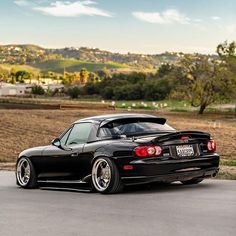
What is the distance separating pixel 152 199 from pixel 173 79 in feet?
201

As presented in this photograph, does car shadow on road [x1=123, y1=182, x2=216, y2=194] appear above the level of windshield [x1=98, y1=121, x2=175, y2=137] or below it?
below

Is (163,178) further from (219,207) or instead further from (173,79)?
(173,79)

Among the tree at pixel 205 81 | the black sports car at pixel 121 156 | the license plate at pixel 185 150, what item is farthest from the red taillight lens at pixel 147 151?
the tree at pixel 205 81

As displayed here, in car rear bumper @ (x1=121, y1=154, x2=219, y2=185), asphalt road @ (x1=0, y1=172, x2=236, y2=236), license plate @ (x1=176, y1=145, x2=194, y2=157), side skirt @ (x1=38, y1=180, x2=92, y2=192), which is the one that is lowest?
side skirt @ (x1=38, y1=180, x2=92, y2=192)

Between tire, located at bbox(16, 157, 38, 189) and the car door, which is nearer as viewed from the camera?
the car door

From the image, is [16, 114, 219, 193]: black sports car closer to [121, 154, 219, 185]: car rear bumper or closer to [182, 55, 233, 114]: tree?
[121, 154, 219, 185]: car rear bumper

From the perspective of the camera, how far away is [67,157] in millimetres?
12594

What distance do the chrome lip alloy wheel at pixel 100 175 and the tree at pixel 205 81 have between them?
5737 centimetres

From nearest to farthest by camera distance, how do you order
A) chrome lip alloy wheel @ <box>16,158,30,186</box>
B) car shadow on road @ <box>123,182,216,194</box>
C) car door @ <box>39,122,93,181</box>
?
1. car shadow on road @ <box>123,182,216,194</box>
2. car door @ <box>39,122,93,181</box>
3. chrome lip alloy wheel @ <box>16,158,30,186</box>

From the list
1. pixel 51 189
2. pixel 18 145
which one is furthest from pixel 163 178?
pixel 18 145

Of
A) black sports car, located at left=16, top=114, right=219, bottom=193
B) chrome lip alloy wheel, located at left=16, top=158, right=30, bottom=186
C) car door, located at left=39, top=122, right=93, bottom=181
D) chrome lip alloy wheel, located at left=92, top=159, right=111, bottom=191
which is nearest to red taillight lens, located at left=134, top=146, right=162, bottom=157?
black sports car, located at left=16, top=114, right=219, bottom=193

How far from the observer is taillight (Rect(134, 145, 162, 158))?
11375mm

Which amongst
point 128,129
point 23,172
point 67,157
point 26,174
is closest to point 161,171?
point 128,129

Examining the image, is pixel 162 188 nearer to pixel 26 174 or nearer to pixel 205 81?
pixel 26 174
